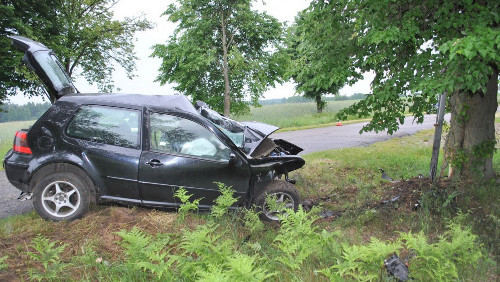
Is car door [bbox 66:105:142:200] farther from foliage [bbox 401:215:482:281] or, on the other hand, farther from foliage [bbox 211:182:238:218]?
foliage [bbox 401:215:482:281]

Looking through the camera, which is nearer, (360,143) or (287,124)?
(360,143)

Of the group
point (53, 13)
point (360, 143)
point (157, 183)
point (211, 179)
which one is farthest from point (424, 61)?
point (53, 13)

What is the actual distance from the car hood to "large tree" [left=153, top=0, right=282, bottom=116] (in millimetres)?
13170

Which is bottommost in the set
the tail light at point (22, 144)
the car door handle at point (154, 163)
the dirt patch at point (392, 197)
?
the dirt patch at point (392, 197)

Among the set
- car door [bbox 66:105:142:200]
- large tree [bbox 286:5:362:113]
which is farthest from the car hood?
large tree [bbox 286:5:362:113]

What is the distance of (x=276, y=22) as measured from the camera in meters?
20.4

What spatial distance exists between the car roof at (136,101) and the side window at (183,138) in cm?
16

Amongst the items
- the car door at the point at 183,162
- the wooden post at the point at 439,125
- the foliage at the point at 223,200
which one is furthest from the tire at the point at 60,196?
the wooden post at the point at 439,125

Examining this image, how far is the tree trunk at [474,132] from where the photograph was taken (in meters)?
6.60

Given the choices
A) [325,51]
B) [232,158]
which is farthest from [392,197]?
[232,158]

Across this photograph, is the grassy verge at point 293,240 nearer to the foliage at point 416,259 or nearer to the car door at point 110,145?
the foliage at point 416,259

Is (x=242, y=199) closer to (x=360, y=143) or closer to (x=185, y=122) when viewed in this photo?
(x=185, y=122)

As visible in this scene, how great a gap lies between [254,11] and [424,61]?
643 inches

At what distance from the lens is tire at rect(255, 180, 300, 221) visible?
490 cm
